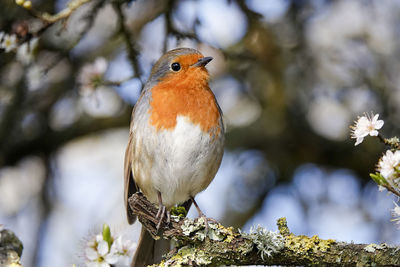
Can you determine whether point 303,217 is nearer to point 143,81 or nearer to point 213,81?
point 213,81

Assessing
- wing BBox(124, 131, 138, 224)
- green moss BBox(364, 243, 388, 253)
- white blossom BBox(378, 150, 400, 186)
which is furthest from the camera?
wing BBox(124, 131, 138, 224)

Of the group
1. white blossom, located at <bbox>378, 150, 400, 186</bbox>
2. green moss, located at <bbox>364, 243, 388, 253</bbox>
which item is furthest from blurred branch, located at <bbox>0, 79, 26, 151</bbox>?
white blossom, located at <bbox>378, 150, 400, 186</bbox>

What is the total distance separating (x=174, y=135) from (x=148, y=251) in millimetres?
1008

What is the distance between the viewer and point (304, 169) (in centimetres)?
572

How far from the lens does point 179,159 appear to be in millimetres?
4043

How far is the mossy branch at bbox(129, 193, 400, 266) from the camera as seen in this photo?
2898 mm

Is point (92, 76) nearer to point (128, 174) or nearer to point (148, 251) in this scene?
point (128, 174)

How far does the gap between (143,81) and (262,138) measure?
1768 mm

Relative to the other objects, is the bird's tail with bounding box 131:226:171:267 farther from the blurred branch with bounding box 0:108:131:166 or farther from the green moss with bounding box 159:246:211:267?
the blurred branch with bounding box 0:108:131:166

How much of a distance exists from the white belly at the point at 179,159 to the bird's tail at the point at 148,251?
42cm

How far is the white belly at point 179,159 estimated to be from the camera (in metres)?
4.02

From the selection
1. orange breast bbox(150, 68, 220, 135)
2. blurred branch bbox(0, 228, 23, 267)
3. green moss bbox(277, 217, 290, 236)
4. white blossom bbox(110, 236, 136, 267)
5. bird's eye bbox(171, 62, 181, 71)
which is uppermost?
bird's eye bbox(171, 62, 181, 71)

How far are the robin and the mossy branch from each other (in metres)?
0.82

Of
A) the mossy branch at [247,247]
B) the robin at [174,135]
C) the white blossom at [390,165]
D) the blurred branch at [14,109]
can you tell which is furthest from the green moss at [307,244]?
the blurred branch at [14,109]
